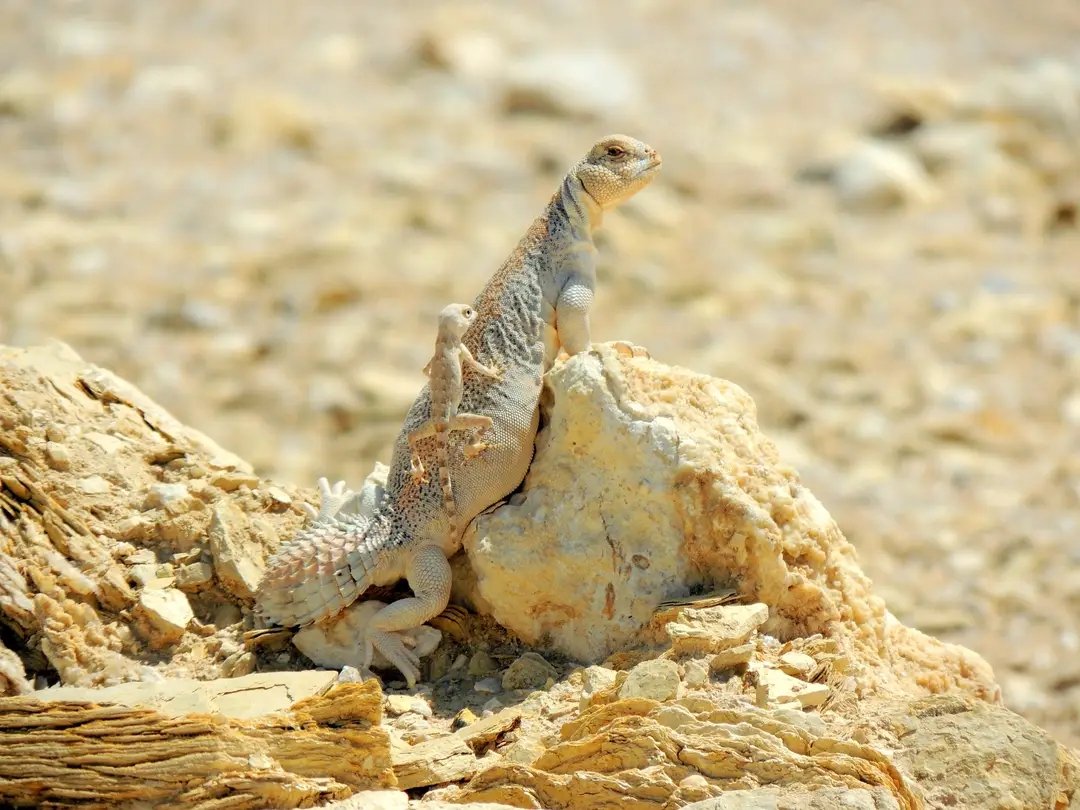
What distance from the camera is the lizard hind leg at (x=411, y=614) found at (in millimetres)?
7570

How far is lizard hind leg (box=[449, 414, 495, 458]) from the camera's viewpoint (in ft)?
24.9

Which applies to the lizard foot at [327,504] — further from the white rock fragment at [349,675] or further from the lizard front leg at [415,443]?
the white rock fragment at [349,675]

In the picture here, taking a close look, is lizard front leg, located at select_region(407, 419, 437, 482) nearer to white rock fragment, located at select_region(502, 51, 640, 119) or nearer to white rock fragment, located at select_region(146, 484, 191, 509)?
white rock fragment, located at select_region(146, 484, 191, 509)

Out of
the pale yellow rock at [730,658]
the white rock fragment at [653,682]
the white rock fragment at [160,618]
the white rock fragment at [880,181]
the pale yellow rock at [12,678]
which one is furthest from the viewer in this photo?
the white rock fragment at [880,181]

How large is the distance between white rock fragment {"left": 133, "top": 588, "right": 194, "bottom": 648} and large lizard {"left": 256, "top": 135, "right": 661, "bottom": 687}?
46 cm

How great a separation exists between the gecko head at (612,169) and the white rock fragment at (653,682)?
8.92 ft

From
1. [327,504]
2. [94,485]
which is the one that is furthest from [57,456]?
[327,504]

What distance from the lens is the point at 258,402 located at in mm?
17953

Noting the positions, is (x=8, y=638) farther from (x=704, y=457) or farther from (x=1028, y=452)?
(x=1028, y=452)

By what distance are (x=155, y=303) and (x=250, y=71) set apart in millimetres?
6160

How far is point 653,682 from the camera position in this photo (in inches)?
271

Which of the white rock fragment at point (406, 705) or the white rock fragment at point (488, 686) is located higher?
the white rock fragment at point (488, 686)

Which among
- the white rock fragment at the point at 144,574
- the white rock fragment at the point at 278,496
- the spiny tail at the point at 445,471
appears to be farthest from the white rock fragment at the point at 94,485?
the spiny tail at the point at 445,471

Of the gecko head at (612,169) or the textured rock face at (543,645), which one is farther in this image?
the gecko head at (612,169)
